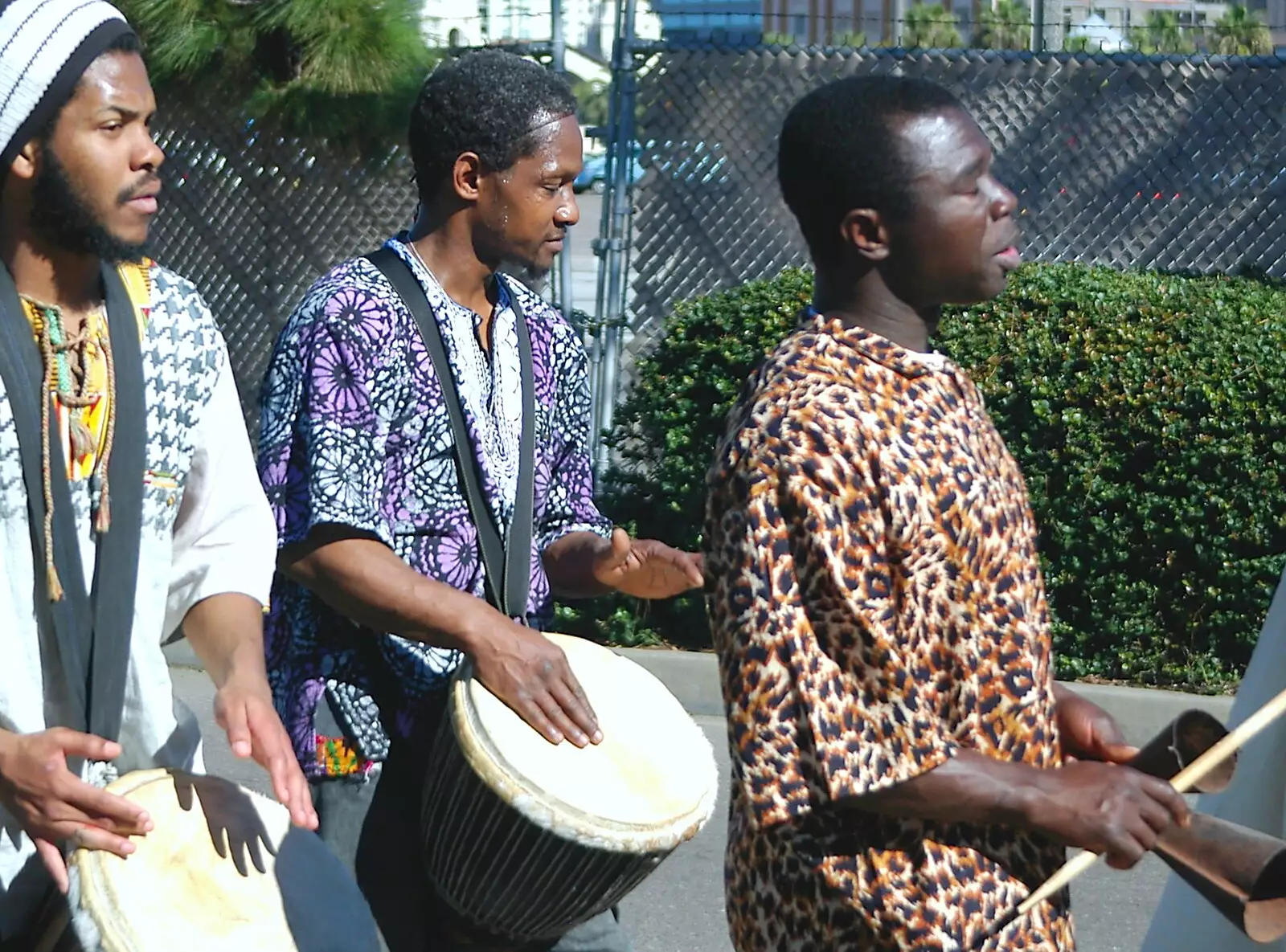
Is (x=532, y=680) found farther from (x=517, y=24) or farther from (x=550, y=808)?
(x=517, y=24)

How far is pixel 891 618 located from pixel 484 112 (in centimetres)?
153

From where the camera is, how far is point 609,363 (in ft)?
29.0

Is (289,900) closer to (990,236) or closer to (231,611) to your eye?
(231,611)

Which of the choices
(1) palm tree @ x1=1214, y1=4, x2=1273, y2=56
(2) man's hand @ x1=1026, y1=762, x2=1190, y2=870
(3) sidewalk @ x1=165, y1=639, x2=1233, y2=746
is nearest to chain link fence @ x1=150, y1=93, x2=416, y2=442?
(3) sidewalk @ x1=165, y1=639, x2=1233, y2=746

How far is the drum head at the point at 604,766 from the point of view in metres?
2.99

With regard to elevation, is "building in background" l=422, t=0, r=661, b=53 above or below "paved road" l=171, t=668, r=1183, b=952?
above

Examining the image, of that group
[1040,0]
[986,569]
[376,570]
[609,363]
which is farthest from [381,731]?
[1040,0]

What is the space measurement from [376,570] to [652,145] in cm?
605

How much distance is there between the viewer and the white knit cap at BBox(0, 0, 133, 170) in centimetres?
251

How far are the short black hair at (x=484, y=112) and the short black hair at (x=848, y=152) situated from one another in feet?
3.28

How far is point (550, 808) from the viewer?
118 inches

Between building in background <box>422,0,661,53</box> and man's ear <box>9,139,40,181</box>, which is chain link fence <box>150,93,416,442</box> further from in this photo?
man's ear <box>9,139,40,181</box>

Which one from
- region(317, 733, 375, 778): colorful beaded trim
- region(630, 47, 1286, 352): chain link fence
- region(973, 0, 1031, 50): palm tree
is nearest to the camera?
region(317, 733, 375, 778): colorful beaded trim

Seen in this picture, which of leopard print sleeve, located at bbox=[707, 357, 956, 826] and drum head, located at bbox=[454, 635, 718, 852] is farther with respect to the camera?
drum head, located at bbox=[454, 635, 718, 852]
